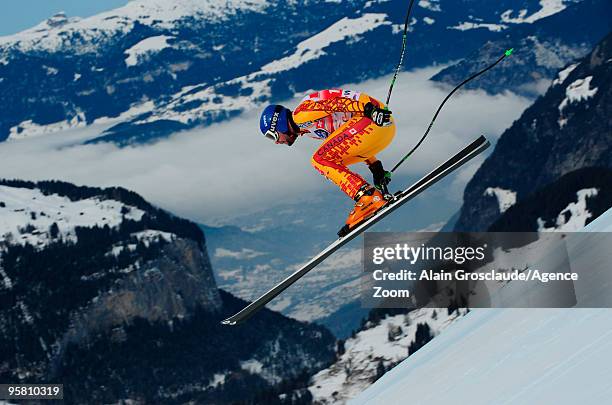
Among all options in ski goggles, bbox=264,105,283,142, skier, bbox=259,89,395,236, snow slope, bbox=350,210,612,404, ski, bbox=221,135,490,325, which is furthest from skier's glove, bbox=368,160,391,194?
snow slope, bbox=350,210,612,404

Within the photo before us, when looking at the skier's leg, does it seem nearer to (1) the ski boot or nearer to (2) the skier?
(2) the skier

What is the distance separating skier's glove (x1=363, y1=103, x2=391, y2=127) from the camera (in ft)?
68.5

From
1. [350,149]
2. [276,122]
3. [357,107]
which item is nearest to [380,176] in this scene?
[350,149]

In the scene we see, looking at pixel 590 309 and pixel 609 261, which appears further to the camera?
pixel 609 261

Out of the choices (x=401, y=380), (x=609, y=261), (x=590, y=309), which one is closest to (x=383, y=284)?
(x=401, y=380)

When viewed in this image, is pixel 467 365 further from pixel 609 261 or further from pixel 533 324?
pixel 609 261

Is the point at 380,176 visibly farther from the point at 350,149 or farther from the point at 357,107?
the point at 357,107

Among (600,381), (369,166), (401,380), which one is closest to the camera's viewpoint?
(600,381)

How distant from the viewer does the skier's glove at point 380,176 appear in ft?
72.2

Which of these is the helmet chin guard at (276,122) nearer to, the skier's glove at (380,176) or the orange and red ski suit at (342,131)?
the orange and red ski suit at (342,131)

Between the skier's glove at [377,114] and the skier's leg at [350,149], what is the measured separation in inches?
25.1

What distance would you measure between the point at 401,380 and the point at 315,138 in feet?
22.3

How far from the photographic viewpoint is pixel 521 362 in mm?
18234

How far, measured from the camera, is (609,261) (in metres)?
22.6
